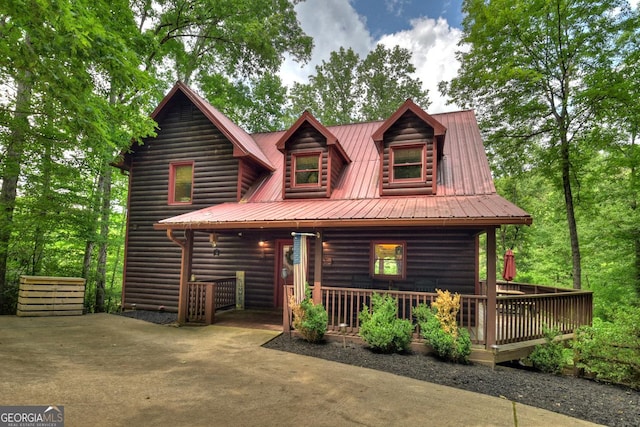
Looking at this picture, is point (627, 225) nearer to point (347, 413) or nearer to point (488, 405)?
point (488, 405)

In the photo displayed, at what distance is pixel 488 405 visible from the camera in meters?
4.32

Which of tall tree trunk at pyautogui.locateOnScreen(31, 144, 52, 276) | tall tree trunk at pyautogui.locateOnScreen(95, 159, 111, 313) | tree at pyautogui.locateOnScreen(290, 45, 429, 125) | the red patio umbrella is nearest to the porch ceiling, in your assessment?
the red patio umbrella

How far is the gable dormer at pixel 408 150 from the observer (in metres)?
9.30

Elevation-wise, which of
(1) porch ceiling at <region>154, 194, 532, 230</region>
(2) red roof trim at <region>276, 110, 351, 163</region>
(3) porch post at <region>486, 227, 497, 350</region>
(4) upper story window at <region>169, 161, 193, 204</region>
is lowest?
(3) porch post at <region>486, 227, 497, 350</region>

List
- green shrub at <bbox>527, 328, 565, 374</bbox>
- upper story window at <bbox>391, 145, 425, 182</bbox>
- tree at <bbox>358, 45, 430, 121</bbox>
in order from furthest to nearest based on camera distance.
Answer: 1. tree at <bbox>358, 45, 430, 121</bbox>
2. upper story window at <bbox>391, 145, 425, 182</bbox>
3. green shrub at <bbox>527, 328, 565, 374</bbox>

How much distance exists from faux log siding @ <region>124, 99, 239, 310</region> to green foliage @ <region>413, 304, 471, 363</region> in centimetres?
754

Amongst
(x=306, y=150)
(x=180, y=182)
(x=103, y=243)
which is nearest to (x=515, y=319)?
(x=306, y=150)

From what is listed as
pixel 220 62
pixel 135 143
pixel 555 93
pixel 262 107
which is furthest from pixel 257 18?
pixel 555 93

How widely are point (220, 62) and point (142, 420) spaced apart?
1865 cm

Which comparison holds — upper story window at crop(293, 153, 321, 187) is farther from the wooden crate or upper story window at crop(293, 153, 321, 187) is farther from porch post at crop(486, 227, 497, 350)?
the wooden crate

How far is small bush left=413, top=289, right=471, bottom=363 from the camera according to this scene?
6.13 m

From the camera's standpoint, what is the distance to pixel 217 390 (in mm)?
4414

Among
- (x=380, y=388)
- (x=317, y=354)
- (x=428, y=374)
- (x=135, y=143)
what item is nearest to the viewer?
(x=380, y=388)

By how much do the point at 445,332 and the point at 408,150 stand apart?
5566 millimetres
